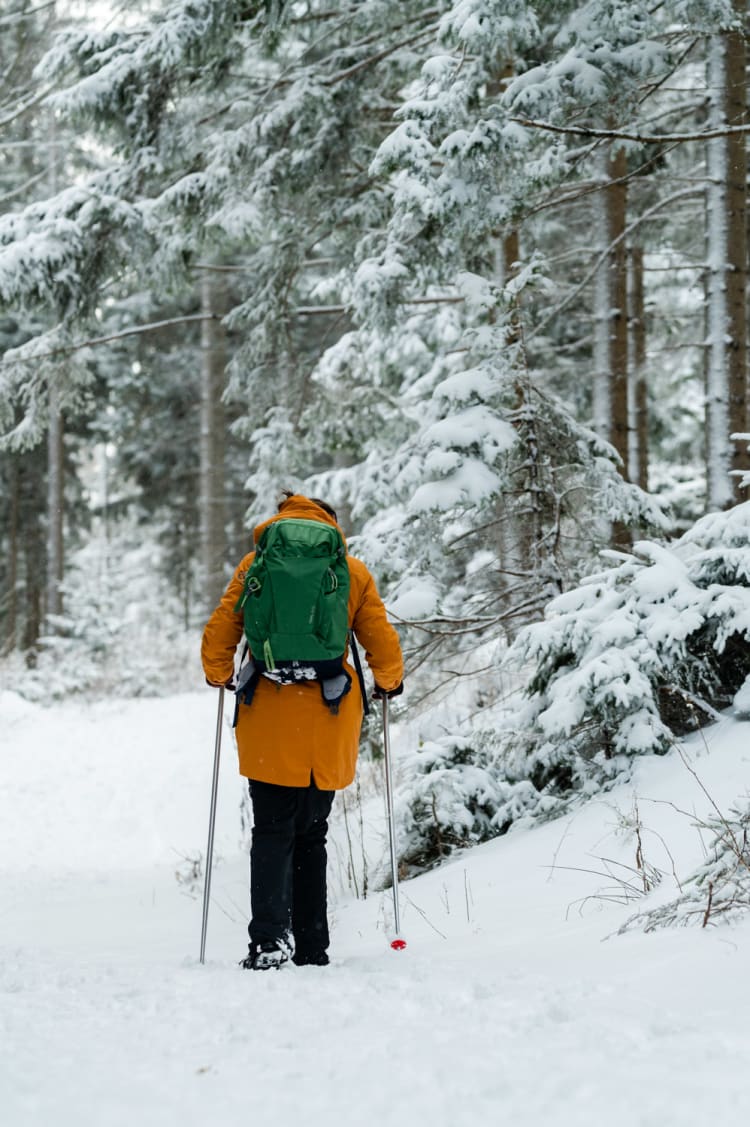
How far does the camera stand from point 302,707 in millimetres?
3914

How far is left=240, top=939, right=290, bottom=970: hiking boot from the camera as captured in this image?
12.2 ft

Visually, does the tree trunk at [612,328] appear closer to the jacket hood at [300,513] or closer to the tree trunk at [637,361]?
the tree trunk at [637,361]

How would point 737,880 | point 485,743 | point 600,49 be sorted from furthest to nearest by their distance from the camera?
point 600,49
point 485,743
point 737,880

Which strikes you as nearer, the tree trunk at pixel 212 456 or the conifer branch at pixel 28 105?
the conifer branch at pixel 28 105

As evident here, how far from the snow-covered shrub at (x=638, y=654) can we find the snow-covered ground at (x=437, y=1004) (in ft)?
0.97

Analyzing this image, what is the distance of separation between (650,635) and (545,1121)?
325 centimetres

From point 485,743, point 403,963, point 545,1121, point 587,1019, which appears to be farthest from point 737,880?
point 485,743

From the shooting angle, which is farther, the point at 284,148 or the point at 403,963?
the point at 284,148

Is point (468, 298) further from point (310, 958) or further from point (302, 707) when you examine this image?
point (310, 958)

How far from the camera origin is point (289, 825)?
396 centimetres

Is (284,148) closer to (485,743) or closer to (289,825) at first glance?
(485,743)

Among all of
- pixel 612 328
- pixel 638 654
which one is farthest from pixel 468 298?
pixel 612 328

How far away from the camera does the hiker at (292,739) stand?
3850 mm

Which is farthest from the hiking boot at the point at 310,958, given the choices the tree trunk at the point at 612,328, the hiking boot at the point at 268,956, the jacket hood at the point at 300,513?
→ the tree trunk at the point at 612,328
